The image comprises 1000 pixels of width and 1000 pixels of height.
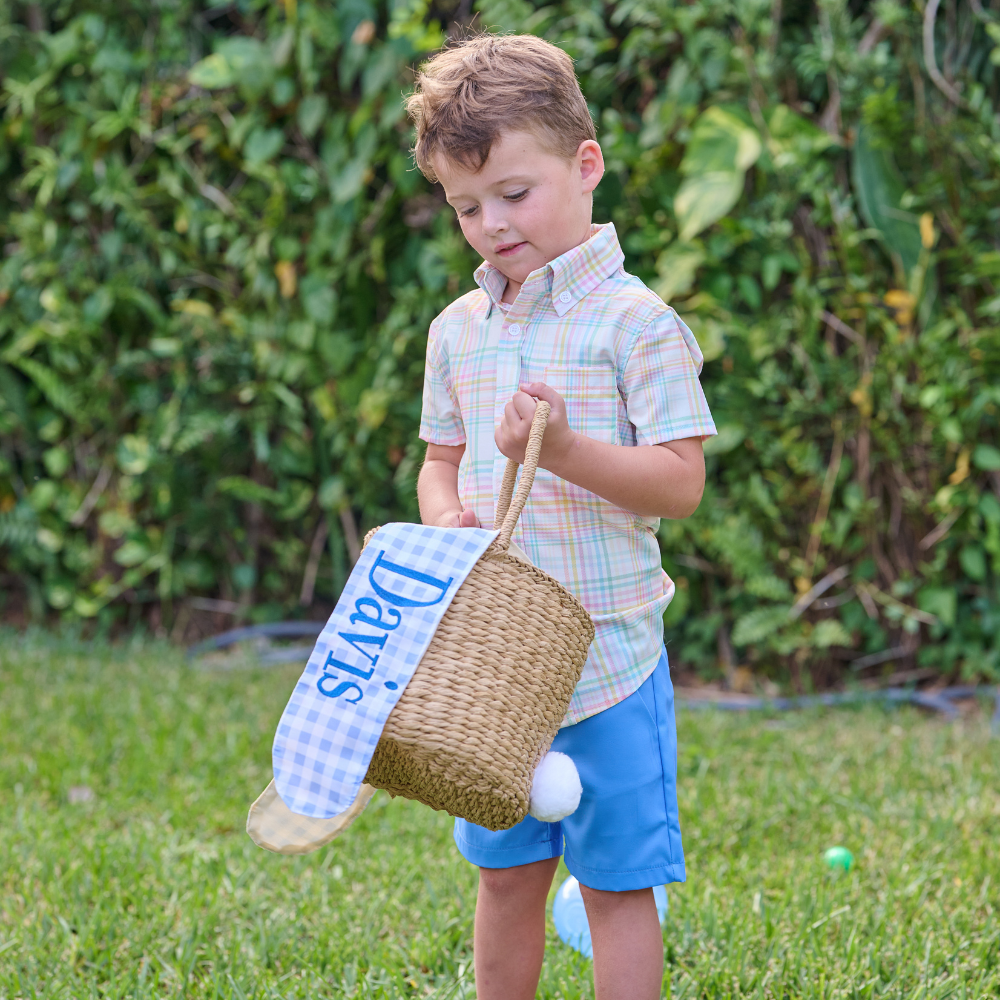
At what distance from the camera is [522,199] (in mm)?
1483

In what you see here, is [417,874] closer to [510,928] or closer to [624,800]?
[510,928]

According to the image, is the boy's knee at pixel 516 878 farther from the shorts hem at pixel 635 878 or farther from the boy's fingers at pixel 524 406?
the boy's fingers at pixel 524 406

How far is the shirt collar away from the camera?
1.51 m

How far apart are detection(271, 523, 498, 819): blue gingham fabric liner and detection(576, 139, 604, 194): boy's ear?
526 millimetres

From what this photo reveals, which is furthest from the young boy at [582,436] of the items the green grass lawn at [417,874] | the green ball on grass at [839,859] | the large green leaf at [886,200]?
the large green leaf at [886,200]

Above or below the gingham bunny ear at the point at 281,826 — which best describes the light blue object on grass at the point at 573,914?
below

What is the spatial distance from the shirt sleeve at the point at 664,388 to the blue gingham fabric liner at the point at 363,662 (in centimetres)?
26

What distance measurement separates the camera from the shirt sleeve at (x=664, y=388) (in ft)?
4.80

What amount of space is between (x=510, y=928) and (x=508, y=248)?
96 centimetres

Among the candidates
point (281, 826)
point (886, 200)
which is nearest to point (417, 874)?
point (281, 826)

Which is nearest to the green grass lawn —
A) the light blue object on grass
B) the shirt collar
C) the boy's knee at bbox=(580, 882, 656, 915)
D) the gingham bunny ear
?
the light blue object on grass

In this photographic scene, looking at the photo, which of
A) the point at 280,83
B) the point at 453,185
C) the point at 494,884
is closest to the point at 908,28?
the point at 280,83

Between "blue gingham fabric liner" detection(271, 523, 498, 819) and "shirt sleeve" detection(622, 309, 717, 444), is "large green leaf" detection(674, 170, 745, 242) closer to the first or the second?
"shirt sleeve" detection(622, 309, 717, 444)

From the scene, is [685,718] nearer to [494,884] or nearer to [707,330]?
[707,330]
